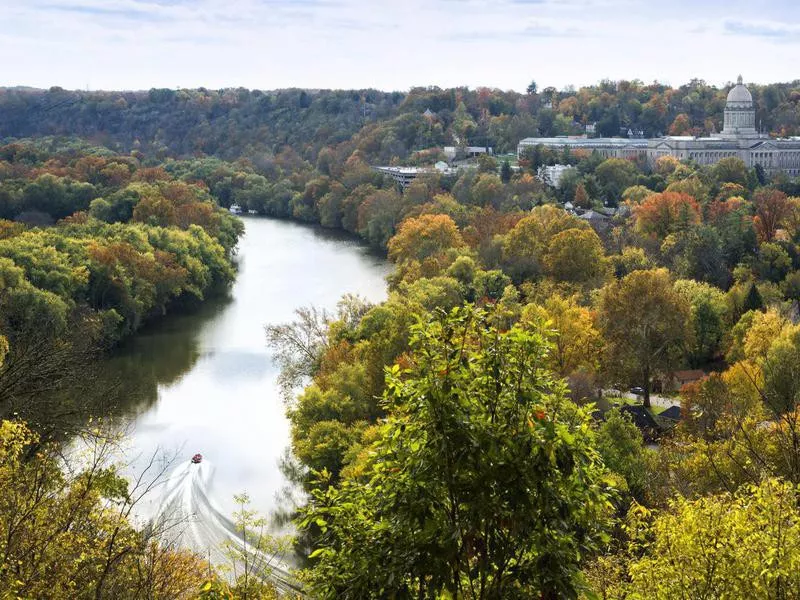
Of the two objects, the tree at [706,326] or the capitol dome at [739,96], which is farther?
the capitol dome at [739,96]

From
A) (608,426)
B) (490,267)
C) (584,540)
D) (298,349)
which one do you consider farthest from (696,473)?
(490,267)

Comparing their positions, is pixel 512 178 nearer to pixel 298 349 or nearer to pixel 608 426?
pixel 298 349

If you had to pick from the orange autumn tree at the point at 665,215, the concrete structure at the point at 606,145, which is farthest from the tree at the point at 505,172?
the orange autumn tree at the point at 665,215

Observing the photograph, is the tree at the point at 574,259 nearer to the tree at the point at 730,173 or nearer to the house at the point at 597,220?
the house at the point at 597,220

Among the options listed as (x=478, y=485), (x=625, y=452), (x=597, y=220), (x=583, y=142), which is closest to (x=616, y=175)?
(x=597, y=220)

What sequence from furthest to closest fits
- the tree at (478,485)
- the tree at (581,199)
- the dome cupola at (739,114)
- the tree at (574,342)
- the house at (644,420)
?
the dome cupola at (739,114) → the tree at (581,199) → the tree at (574,342) → the house at (644,420) → the tree at (478,485)
